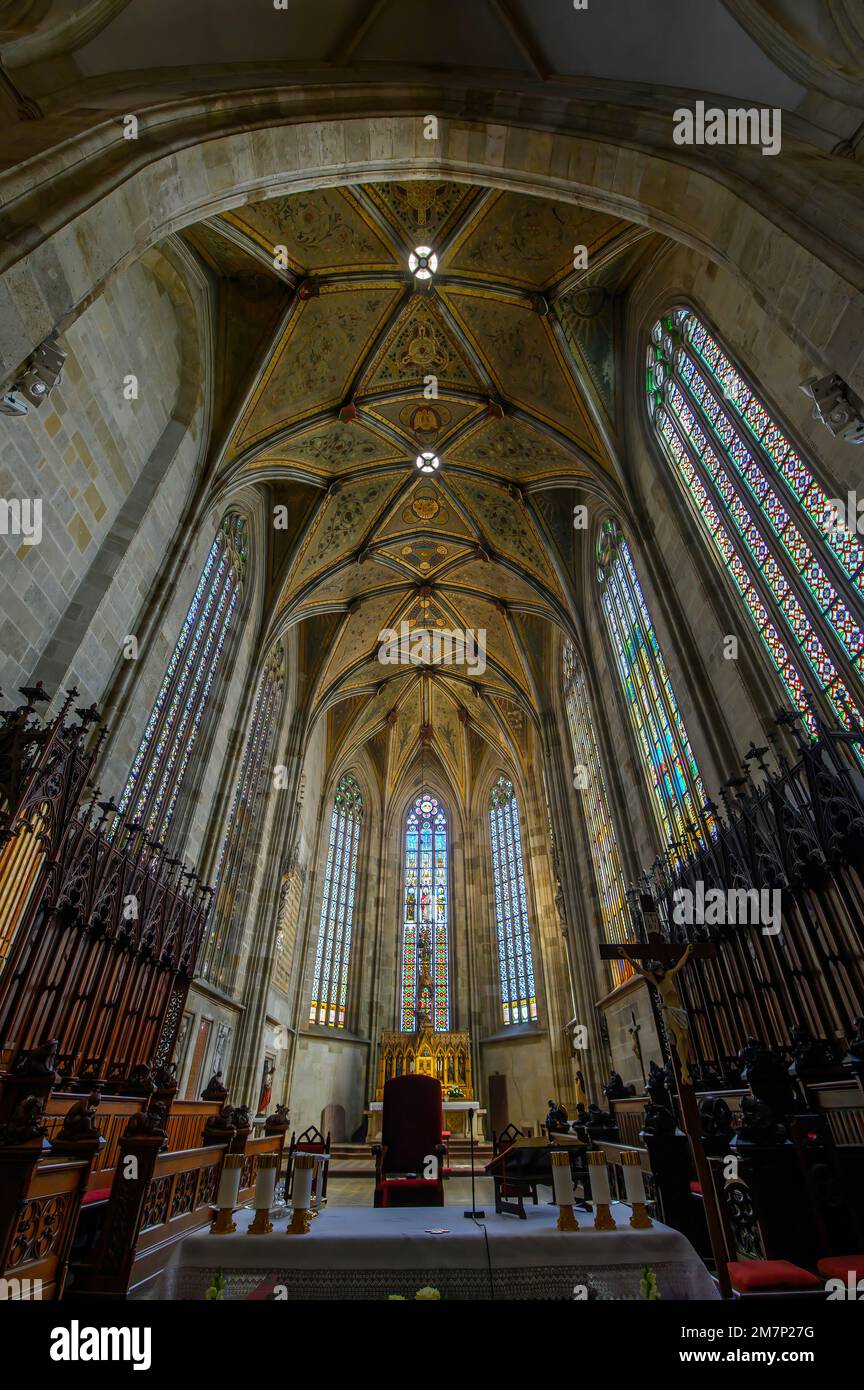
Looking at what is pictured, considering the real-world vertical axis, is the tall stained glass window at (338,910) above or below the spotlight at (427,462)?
below

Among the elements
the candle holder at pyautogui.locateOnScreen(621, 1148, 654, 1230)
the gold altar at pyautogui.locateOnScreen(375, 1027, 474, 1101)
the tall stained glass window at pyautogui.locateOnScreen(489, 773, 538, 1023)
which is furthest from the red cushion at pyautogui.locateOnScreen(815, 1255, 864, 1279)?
the tall stained glass window at pyautogui.locateOnScreen(489, 773, 538, 1023)

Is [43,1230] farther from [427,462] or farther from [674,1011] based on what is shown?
[427,462]

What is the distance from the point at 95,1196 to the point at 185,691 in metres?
7.68

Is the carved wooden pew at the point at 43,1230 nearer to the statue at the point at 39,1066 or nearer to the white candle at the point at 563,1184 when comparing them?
the statue at the point at 39,1066

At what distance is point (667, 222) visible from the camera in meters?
6.88

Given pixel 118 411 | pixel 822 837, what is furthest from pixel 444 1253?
pixel 118 411

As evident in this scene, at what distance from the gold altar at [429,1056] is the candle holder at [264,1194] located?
16347mm

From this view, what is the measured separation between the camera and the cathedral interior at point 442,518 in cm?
434

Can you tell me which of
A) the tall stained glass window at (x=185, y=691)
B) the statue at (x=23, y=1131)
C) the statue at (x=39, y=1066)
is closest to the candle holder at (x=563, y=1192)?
the statue at (x=23, y=1131)

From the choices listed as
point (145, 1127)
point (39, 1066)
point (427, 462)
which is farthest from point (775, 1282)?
point (427, 462)

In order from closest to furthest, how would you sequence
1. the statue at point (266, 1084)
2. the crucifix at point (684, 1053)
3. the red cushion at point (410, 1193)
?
the crucifix at point (684, 1053) → the red cushion at point (410, 1193) → the statue at point (266, 1084)

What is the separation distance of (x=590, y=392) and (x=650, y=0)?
17.4 feet
